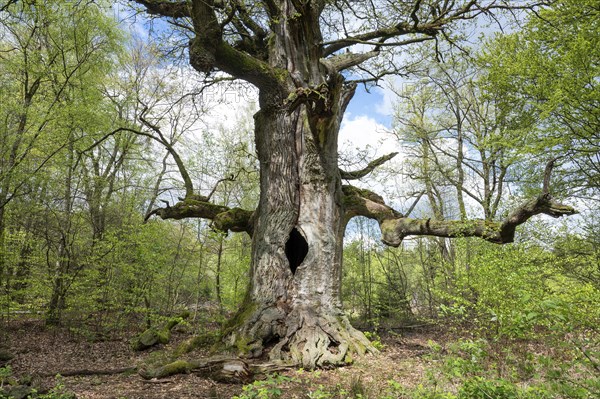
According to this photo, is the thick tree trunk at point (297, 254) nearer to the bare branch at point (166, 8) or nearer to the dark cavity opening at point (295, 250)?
the dark cavity opening at point (295, 250)

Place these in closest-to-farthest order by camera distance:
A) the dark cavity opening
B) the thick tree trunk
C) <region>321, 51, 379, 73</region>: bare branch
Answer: the thick tree trunk
the dark cavity opening
<region>321, 51, 379, 73</region>: bare branch

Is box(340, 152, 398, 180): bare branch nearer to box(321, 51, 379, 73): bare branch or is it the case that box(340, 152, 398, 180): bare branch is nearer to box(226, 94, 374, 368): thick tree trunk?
box(226, 94, 374, 368): thick tree trunk

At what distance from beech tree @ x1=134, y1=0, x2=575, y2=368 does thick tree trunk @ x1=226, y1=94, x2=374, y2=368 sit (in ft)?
0.06

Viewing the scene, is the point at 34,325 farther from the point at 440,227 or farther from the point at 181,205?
the point at 440,227

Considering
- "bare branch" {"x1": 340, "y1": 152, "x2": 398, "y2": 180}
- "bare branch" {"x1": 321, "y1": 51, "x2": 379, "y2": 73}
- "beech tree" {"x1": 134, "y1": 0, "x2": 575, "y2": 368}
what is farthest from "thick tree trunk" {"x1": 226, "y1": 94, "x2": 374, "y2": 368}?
"bare branch" {"x1": 340, "y1": 152, "x2": 398, "y2": 180}

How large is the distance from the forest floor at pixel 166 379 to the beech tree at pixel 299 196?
0.47m

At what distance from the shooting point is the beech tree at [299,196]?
5348 mm

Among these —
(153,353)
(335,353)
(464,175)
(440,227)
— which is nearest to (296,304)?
(335,353)

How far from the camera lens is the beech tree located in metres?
5.35

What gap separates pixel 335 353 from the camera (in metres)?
5.20

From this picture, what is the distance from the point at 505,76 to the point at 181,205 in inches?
326

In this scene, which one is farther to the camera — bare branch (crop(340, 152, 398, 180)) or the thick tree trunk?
bare branch (crop(340, 152, 398, 180))

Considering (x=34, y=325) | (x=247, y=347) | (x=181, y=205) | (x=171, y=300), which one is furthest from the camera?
(x=171, y=300)

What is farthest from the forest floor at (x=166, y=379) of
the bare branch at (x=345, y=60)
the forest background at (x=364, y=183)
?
the bare branch at (x=345, y=60)
